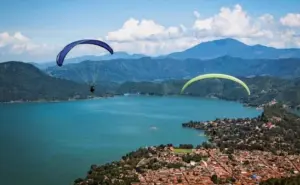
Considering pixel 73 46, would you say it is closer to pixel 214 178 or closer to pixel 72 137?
pixel 214 178

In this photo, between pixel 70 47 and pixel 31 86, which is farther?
pixel 31 86

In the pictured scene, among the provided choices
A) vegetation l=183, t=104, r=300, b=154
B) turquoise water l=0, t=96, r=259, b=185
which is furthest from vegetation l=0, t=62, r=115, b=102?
vegetation l=183, t=104, r=300, b=154

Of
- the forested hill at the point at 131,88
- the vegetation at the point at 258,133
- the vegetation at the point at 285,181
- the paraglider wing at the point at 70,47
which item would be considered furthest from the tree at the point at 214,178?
the forested hill at the point at 131,88

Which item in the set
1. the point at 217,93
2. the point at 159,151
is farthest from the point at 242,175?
the point at 217,93

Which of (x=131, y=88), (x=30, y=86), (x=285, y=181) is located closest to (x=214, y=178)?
(x=285, y=181)

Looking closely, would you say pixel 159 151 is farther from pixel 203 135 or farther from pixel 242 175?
pixel 203 135

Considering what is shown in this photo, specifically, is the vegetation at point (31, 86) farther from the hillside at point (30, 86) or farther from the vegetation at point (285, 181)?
the vegetation at point (285, 181)
